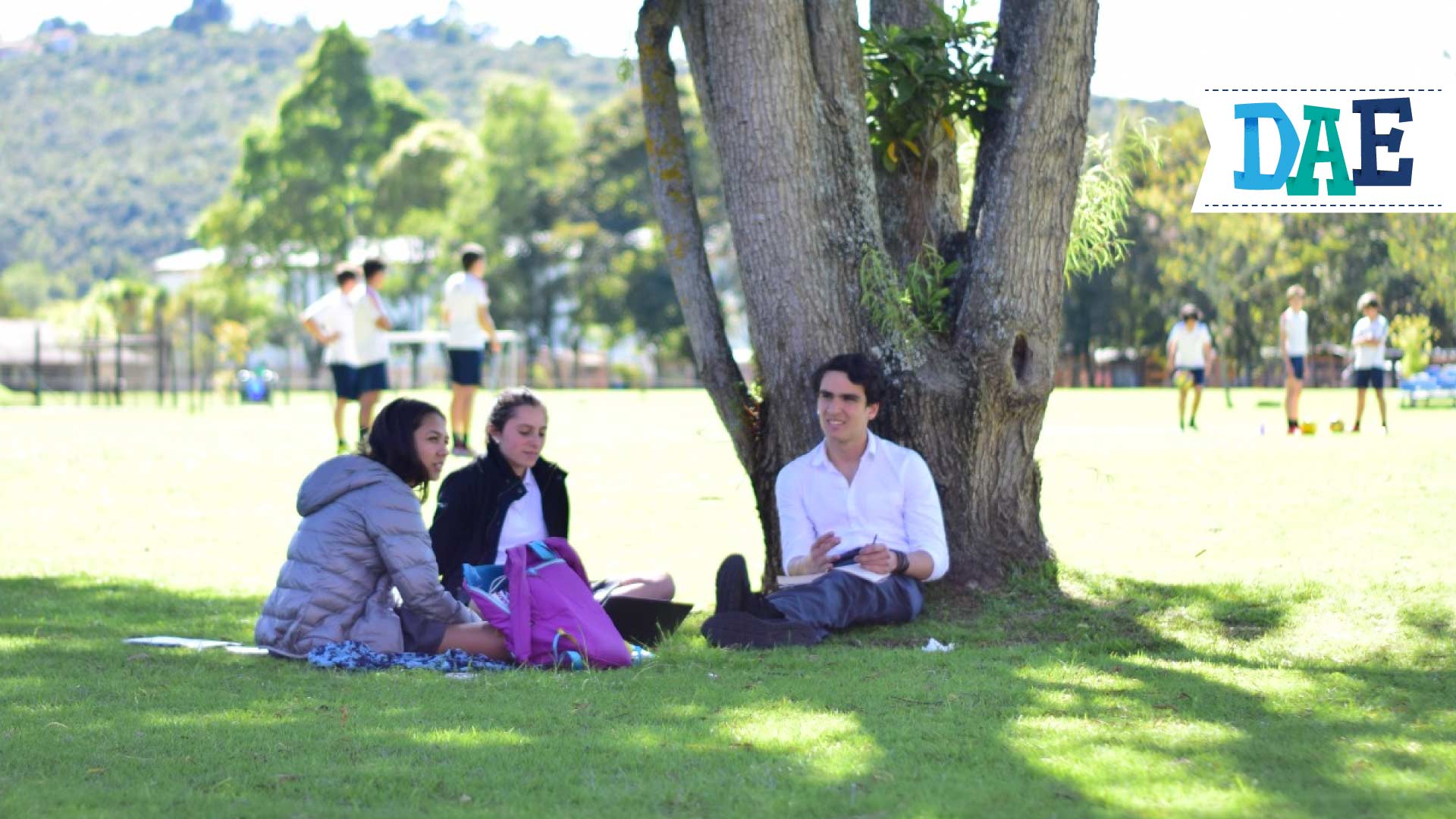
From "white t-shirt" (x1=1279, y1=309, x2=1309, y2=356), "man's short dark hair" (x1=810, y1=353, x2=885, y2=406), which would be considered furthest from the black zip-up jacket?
"white t-shirt" (x1=1279, y1=309, x2=1309, y2=356)

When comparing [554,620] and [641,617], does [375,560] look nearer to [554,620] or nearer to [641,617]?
[554,620]

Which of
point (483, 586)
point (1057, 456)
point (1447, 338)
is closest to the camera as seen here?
point (483, 586)

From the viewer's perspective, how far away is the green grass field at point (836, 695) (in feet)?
14.8

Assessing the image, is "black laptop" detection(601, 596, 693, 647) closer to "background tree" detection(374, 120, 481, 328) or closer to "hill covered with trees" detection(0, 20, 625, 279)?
"background tree" detection(374, 120, 481, 328)

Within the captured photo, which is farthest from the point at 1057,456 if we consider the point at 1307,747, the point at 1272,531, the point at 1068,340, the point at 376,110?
the point at 376,110

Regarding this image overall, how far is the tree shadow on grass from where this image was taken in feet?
14.6

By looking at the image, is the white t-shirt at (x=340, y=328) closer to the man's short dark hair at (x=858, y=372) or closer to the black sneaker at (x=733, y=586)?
the man's short dark hair at (x=858, y=372)

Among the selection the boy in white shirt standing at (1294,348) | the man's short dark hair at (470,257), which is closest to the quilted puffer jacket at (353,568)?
the man's short dark hair at (470,257)

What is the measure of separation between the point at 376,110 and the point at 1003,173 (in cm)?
8208

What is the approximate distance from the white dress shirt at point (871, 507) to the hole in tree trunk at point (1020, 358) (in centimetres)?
72

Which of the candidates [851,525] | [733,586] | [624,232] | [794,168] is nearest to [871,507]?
[851,525]

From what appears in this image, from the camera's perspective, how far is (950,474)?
8219 mm

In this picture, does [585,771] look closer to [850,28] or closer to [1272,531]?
[850,28]

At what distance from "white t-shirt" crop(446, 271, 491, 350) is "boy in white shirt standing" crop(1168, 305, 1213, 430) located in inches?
→ 396
